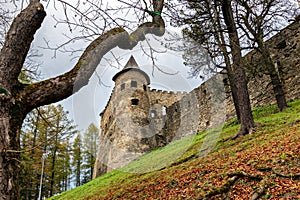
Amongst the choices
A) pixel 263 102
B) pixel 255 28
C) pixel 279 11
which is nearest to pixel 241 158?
pixel 255 28

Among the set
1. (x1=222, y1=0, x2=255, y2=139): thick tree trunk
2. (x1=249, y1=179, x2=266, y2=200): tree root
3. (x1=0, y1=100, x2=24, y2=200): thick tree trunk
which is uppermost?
(x1=222, y1=0, x2=255, y2=139): thick tree trunk

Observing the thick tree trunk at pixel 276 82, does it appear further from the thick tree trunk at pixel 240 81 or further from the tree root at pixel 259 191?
the tree root at pixel 259 191

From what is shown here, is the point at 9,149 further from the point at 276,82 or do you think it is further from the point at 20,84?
the point at 276,82

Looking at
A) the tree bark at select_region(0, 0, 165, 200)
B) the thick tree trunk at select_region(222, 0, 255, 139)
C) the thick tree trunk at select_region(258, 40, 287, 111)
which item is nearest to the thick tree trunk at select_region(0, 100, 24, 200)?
the tree bark at select_region(0, 0, 165, 200)

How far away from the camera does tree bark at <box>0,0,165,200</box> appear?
2.48 metres

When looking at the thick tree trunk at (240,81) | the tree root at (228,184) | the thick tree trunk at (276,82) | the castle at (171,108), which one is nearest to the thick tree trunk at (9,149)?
the tree root at (228,184)

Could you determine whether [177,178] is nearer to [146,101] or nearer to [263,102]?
[263,102]

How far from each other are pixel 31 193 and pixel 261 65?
22089 mm

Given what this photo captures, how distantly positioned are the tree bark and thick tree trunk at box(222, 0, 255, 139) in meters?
5.41

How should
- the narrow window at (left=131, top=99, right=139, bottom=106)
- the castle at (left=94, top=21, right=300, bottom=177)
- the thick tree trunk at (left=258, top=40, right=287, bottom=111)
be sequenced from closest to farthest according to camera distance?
the thick tree trunk at (left=258, top=40, right=287, bottom=111) → the castle at (left=94, top=21, right=300, bottom=177) → the narrow window at (left=131, top=99, right=139, bottom=106)

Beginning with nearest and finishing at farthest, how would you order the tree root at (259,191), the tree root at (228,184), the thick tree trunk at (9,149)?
1. the thick tree trunk at (9,149)
2. the tree root at (259,191)
3. the tree root at (228,184)

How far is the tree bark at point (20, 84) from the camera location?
248 cm

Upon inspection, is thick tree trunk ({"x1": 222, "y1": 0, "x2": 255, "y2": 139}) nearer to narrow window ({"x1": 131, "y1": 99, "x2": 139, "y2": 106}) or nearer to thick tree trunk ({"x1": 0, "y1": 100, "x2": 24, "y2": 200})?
thick tree trunk ({"x1": 0, "y1": 100, "x2": 24, "y2": 200})

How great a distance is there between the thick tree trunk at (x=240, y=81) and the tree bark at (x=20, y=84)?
17.8ft
